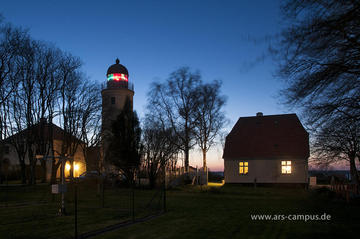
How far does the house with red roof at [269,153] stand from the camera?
1174 inches

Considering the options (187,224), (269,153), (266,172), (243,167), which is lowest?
(187,224)

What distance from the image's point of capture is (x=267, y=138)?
32.7 meters

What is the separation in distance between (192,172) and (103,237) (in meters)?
26.5

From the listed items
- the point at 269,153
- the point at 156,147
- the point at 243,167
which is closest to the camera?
the point at 269,153

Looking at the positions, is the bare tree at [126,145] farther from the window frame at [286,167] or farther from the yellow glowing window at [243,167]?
the window frame at [286,167]

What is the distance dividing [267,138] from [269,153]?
228 centimetres

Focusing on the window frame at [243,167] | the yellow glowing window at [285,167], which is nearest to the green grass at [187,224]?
the yellow glowing window at [285,167]

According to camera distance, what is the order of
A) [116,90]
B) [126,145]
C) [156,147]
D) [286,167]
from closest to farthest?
[126,145]
[286,167]
[156,147]
[116,90]

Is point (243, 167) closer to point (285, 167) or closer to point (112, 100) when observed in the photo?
point (285, 167)

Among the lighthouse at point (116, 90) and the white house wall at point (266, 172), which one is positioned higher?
the lighthouse at point (116, 90)

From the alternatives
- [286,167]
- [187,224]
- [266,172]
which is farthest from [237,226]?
[286,167]

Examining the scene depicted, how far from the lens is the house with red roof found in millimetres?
29828

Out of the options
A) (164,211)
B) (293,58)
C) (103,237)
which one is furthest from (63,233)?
(293,58)

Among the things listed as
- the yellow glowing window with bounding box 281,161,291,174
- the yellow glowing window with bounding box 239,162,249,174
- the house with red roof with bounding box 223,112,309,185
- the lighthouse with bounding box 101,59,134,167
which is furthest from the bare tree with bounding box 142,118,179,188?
the yellow glowing window with bounding box 281,161,291,174
